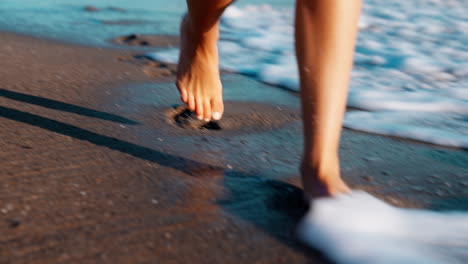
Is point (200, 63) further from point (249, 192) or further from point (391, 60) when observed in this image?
point (391, 60)

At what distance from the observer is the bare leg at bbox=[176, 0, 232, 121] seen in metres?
1.98

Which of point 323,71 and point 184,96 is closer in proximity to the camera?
point 323,71

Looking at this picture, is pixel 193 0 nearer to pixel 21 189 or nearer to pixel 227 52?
pixel 21 189

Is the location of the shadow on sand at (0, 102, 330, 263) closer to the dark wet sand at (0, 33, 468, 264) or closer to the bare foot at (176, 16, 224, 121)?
the dark wet sand at (0, 33, 468, 264)

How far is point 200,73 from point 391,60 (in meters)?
1.67

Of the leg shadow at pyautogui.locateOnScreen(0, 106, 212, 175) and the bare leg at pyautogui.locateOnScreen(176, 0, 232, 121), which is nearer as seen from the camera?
the leg shadow at pyautogui.locateOnScreen(0, 106, 212, 175)

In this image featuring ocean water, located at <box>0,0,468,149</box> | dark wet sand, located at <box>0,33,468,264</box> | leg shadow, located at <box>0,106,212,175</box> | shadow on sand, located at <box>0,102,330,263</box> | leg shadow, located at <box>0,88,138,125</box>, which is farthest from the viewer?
ocean water, located at <box>0,0,468,149</box>

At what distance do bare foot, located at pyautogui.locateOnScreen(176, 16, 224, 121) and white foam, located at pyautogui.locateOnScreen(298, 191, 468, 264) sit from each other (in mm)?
819

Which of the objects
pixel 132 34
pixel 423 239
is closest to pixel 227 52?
pixel 132 34

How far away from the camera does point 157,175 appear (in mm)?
1442

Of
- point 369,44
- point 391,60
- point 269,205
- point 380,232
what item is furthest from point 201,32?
point 369,44

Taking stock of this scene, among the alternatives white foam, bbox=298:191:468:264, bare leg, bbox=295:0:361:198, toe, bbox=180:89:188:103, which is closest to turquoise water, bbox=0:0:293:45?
toe, bbox=180:89:188:103

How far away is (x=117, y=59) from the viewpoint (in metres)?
2.93

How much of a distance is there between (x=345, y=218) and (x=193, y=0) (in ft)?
3.20
